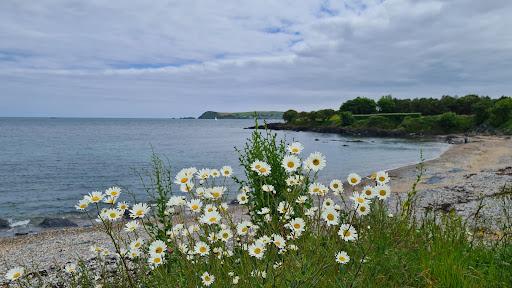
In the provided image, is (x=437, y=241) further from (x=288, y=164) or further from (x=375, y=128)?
(x=375, y=128)

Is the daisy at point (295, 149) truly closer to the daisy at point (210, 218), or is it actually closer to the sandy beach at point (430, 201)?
the daisy at point (210, 218)

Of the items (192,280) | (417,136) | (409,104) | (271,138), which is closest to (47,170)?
(271,138)

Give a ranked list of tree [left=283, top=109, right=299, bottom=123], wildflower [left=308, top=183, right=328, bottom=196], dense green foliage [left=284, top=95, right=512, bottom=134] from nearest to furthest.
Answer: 1. wildflower [left=308, top=183, right=328, bottom=196]
2. dense green foliage [left=284, top=95, right=512, bottom=134]
3. tree [left=283, top=109, right=299, bottom=123]

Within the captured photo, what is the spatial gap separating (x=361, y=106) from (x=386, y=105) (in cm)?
874

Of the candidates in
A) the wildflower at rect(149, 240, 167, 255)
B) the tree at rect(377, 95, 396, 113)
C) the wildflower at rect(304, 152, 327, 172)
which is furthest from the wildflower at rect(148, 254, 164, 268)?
the tree at rect(377, 95, 396, 113)

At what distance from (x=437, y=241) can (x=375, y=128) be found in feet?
293

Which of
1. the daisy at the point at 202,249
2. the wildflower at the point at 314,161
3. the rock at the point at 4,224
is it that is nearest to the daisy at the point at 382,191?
the wildflower at the point at 314,161

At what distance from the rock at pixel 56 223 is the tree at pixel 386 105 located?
99.7 m

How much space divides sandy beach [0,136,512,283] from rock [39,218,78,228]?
40.8 inches

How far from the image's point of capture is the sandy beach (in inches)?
460

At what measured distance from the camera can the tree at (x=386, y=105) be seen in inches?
4181

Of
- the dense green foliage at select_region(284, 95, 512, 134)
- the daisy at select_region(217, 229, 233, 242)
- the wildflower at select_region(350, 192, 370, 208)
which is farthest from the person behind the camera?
the dense green foliage at select_region(284, 95, 512, 134)

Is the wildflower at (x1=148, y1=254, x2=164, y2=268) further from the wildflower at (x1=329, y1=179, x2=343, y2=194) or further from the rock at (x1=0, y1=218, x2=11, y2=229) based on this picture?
the rock at (x1=0, y1=218, x2=11, y2=229)

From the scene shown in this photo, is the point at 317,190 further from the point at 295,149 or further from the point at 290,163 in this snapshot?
the point at 290,163
